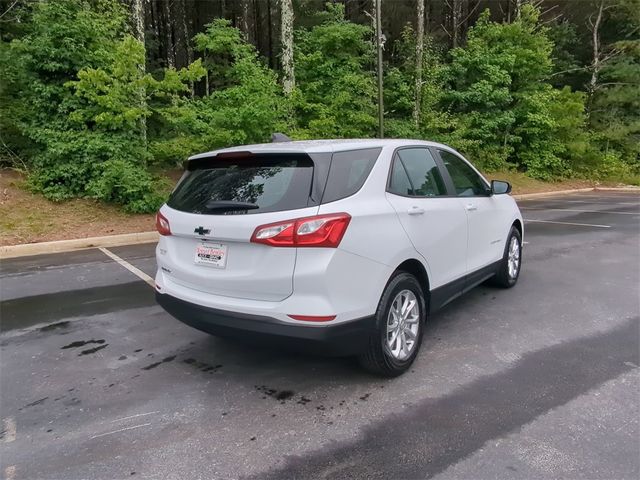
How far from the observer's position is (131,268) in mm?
6891

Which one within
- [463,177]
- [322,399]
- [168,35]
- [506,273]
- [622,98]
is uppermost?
[168,35]

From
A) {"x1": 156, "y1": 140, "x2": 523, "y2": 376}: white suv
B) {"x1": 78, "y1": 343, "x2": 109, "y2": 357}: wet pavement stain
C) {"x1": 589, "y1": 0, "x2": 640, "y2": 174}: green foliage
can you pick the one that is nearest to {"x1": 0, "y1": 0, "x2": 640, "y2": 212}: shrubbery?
{"x1": 589, "y1": 0, "x2": 640, "y2": 174}: green foliage

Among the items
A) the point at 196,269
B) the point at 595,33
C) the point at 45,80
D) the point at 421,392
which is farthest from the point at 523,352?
the point at 595,33

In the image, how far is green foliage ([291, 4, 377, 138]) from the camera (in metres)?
13.5

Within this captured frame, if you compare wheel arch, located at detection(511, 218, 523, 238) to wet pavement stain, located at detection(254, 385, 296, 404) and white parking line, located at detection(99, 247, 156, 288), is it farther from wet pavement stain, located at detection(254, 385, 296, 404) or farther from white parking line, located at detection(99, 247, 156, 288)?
white parking line, located at detection(99, 247, 156, 288)

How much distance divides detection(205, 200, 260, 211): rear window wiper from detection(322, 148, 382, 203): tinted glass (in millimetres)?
494

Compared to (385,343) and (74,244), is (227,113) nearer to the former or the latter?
(74,244)

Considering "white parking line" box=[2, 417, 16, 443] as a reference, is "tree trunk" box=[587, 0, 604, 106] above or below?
above

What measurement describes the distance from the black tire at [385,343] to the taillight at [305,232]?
0.64 m

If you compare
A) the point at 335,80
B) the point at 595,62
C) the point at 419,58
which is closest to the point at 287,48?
the point at 335,80

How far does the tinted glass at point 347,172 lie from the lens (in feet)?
9.93

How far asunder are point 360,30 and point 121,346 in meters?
13.1

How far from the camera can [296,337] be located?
9.48ft

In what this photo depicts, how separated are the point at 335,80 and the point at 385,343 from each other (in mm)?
12229
